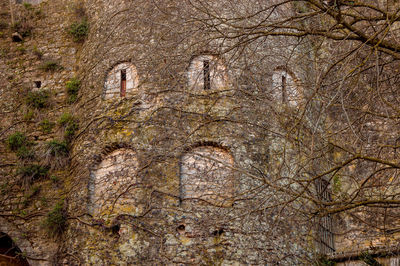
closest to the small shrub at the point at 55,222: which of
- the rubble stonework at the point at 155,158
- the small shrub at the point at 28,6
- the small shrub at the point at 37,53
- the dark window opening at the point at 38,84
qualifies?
the rubble stonework at the point at 155,158

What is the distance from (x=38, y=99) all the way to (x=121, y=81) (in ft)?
8.41

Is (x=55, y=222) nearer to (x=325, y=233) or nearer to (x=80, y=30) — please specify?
(x=80, y=30)

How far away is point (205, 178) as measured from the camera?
12.0 metres

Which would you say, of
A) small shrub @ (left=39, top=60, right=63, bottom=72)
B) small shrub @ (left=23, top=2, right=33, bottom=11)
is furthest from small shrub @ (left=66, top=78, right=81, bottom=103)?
small shrub @ (left=23, top=2, right=33, bottom=11)

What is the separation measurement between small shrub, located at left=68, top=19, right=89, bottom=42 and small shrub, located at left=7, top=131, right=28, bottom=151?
2.92 metres

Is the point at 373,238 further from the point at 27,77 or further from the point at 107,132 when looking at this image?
the point at 27,77

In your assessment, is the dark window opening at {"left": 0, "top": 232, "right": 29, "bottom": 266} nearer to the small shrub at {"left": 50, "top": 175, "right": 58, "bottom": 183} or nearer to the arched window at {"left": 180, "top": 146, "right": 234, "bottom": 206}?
the small shrub at {"left": 50, "top": 175, "right": 58, "bottom": 183}

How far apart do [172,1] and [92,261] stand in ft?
20.1

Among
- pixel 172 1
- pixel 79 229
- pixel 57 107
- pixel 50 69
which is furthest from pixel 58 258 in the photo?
pixel 172 1

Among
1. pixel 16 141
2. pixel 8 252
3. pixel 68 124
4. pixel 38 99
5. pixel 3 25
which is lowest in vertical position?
pixel 8 252

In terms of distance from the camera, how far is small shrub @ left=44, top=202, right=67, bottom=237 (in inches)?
490

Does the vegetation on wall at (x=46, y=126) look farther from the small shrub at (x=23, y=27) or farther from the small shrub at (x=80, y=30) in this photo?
the small shrub at (x=23, y=27)

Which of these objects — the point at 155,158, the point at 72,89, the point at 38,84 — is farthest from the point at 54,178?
the point at 38,84

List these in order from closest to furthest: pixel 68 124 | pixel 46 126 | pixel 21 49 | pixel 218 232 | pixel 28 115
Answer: pixel 218 232, pixel 68 124, pixel 46 126, pixel 28 115, pixel 21 49
